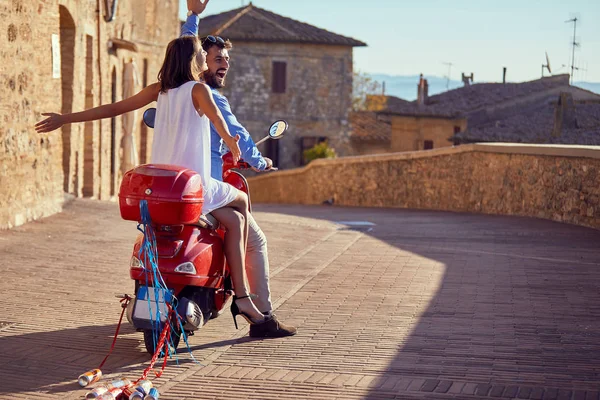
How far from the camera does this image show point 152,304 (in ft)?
18.1

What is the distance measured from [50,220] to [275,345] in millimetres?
6834

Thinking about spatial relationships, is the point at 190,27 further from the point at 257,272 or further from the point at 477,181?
the point at 477,181

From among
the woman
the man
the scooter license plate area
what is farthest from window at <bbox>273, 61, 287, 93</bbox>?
the scooter license plate area

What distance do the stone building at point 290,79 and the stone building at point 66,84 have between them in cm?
1950

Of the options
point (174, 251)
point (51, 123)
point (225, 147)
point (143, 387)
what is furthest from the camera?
point (225, 147)

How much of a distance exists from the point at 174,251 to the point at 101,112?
42.2 inches

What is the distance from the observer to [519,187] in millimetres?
15680

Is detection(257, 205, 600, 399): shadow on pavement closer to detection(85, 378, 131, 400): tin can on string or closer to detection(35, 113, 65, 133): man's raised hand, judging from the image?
detection(85, 378, 131, 400): tin can on string

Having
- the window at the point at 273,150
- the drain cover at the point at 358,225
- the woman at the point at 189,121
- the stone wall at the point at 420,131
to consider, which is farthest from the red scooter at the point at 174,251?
the window at the point at 273,150

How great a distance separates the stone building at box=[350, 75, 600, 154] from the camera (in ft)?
114

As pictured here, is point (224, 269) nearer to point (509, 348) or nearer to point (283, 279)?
point (509, 348)

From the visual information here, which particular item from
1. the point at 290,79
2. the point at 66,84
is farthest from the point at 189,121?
the point at 290,79

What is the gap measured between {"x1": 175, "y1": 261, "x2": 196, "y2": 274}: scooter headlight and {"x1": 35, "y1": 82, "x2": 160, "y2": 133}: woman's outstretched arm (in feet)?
3.44

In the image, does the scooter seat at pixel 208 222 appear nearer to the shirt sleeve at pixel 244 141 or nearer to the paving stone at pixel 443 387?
the shirt sleeve at pixel 244 141
